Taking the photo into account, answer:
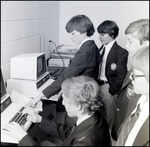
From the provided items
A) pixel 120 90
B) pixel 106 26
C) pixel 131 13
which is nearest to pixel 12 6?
pixel 106 26

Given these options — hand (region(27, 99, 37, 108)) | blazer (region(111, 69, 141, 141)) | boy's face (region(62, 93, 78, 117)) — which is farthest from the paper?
blazer (region(111, 69, 141, 141))

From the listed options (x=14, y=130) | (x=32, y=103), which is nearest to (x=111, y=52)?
(x=32, y=103)

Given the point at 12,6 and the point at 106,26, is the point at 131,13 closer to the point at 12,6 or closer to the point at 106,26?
the point at 106,26

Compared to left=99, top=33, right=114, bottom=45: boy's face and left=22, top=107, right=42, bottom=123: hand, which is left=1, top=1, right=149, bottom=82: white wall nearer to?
left=99, top=33, right=114, bottom=45: boy's face

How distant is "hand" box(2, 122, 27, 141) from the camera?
0.98 metres

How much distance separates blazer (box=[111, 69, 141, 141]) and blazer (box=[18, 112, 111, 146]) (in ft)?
0.18

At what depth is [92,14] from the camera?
1.26 m

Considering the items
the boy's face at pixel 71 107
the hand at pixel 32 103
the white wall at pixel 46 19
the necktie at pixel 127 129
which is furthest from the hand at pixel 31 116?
the necktie at pixel 127 129

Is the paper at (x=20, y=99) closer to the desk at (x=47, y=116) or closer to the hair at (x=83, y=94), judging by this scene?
the desk at (x=47, y=116)

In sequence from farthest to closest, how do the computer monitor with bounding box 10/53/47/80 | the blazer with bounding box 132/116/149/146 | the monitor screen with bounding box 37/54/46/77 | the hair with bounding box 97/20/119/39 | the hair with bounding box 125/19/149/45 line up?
the monitor screen with bounding box 37/54/46/77
the computer monitor with bounding box 10/53/47/80
the hair with bounding box 97/20/119/39
the hair with bounding box 125/19/149/45
the blazer with bounding box 132/116/149/146

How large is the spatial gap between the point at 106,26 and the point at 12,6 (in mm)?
596

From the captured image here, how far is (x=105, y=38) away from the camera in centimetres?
134

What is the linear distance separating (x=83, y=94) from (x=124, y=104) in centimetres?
26

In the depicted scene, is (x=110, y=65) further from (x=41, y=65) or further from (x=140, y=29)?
(x=41, y=65)
